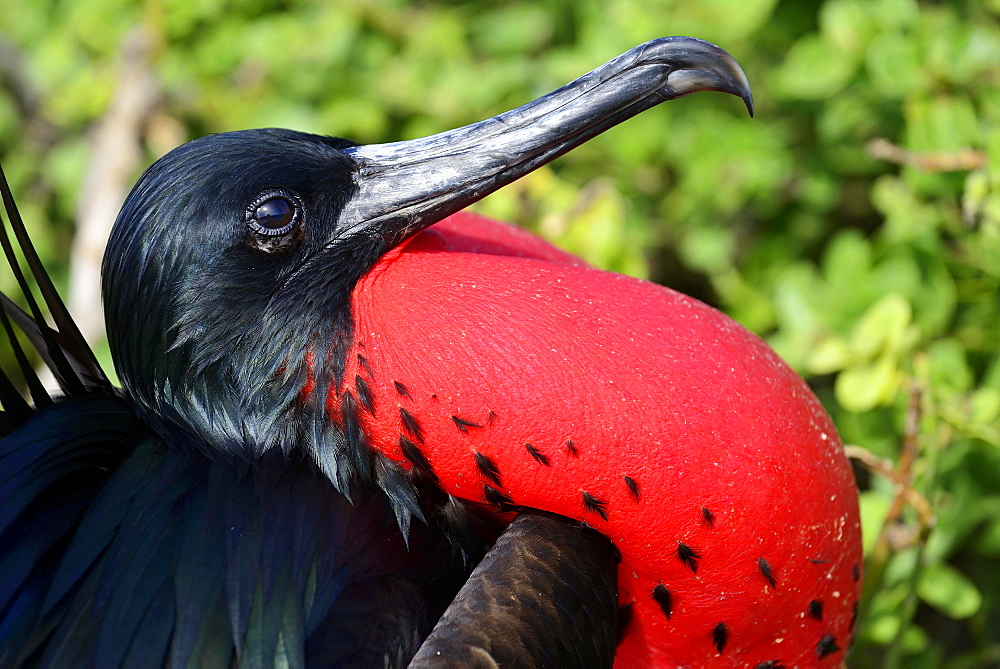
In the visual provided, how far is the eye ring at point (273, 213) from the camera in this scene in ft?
3.05

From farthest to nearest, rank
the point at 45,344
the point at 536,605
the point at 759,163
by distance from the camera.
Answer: the point at 759,163, the point at 45,344, the point at 536,605

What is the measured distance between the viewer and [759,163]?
5.70 ft

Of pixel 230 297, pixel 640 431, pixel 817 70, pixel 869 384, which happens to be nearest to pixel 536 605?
pixel 640 431

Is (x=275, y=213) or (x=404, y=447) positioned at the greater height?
(x=275, y=213)

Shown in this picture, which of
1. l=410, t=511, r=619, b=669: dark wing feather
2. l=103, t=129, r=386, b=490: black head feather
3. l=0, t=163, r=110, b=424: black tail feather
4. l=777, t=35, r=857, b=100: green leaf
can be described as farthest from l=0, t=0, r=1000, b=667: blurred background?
l=0, t=163, r=110, b=424: black tail feather

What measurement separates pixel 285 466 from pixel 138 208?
27 cm

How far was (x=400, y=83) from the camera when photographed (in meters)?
1.96

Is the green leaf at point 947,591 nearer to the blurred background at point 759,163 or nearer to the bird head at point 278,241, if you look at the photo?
the blurred background at point 759,163

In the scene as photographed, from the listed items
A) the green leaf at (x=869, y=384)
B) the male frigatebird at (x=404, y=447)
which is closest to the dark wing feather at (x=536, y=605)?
the male frigatebird at (x=404, y=447)

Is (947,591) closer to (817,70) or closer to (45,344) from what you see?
(817,70)

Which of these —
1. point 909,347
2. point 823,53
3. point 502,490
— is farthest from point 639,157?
point 502,490

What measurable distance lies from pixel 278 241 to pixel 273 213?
3 cm

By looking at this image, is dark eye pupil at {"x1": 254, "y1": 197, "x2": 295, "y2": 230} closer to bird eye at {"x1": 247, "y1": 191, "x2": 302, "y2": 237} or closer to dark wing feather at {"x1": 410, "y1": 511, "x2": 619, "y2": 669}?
bird eye at {"x1": 247, "y1": 191, "x2": 302, "y2": 237}

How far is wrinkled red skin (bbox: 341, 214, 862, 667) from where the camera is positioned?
0.88 m
